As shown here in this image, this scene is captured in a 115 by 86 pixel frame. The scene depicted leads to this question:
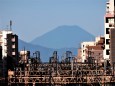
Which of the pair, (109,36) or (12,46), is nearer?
(109,36)

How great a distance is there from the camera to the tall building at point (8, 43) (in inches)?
5079

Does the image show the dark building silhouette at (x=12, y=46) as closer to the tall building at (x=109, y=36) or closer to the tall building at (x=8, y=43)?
the tall building at (x=8, y=43)

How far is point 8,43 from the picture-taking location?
13600 centimetres

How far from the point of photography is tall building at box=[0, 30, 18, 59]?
129m

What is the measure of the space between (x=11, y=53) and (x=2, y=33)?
13.4 m

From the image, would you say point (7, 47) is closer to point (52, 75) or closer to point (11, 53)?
point (11, 53)

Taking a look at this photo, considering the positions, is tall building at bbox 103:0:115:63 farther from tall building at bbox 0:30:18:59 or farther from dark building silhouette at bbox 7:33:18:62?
dark building silhouette at bbox 7:33:18:62

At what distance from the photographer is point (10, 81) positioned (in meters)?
95.3

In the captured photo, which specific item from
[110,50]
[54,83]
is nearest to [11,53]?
[110,50]

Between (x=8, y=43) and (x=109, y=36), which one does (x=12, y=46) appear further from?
(x=109, y=36)

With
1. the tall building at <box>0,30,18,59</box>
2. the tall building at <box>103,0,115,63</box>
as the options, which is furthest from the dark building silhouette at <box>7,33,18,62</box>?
the tall building at <box>103,0,115,63</box>

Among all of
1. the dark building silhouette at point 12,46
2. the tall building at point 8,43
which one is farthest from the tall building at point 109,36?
the dark building silhouette at point 12,46

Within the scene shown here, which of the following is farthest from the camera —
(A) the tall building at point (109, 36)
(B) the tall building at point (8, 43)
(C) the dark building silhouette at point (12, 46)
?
(C) the dark building silhouette at point (12, 46)

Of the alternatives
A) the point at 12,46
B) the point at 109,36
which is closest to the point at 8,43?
the point at 12,46
